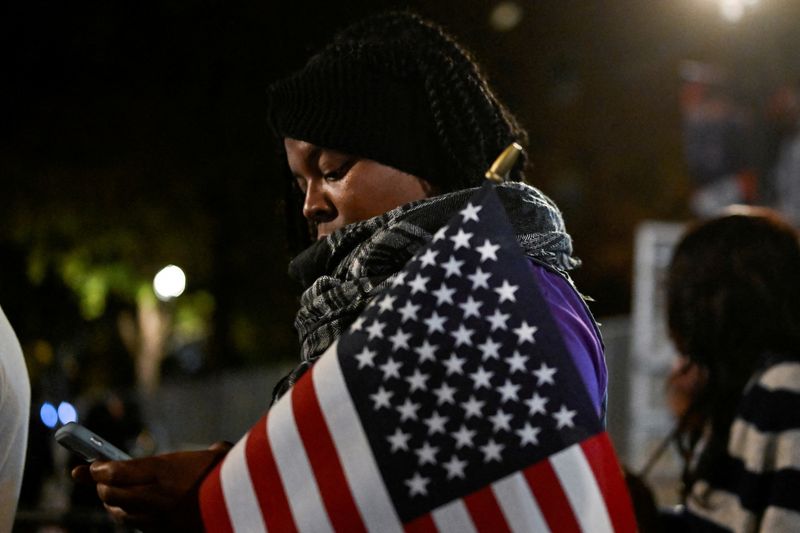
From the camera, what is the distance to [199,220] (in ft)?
61.4

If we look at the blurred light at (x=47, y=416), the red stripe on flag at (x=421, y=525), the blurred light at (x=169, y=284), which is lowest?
the blurred light at (x=169, y=284)

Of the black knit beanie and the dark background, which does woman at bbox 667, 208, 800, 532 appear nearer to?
the black knit beanie

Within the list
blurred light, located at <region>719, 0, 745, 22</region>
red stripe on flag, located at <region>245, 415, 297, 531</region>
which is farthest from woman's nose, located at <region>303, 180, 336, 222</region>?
blurred light, located at <region>719, 0, 745, 22</region>

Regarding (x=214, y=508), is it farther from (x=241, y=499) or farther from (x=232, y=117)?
(x=232, y=117)

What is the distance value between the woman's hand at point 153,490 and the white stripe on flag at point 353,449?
0.95 feet

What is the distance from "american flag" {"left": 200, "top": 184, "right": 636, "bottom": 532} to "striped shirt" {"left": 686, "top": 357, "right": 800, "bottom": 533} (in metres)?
1.57

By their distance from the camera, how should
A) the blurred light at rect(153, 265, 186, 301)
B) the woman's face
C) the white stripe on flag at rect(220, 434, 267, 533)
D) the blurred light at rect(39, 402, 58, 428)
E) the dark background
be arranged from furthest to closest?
the blurred light at rect(153, 265, 186, 301)
the dark background
the blurred light at rect(39, 402, 58, 428)
the woman's face
the white stripe on flag at rect(220, 434, 267, 533)

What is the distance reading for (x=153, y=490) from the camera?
173cm

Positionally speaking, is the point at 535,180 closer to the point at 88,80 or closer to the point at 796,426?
the point at 88,80

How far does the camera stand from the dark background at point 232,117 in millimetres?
13539

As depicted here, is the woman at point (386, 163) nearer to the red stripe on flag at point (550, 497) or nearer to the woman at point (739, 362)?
the red stripe on flag at point (550, 497)

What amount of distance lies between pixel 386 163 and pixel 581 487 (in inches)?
36.3

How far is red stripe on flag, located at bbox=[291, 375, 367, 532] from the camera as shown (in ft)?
5.37

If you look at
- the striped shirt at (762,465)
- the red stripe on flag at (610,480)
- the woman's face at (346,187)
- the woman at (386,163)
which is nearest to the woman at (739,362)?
the striped shirt at (762,465)
